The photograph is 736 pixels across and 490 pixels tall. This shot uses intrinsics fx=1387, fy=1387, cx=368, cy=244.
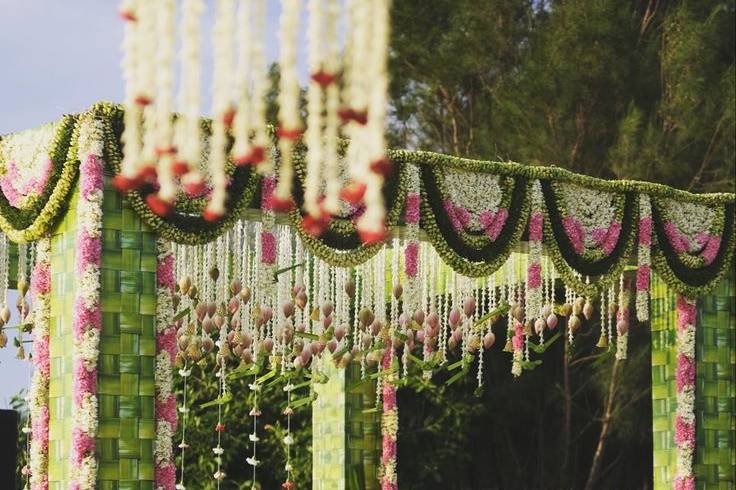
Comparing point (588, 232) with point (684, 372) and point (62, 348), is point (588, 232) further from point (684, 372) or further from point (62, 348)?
point (62, 348)

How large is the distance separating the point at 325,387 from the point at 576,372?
15.4ft

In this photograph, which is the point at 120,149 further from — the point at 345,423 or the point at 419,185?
the point at 345,423

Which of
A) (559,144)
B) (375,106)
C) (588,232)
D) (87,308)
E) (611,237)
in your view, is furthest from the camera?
(559,144)

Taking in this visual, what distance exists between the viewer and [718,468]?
10.5m

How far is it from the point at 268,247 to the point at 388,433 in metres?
3.29

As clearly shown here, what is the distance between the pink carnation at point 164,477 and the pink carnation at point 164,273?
1009 millimetres

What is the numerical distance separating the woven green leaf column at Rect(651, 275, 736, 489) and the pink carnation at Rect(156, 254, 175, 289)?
4355 mm

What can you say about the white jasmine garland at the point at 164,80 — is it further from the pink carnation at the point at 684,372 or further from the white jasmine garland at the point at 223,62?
the pink carnation at the point at 684,372

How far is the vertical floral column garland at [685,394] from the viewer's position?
10273mm

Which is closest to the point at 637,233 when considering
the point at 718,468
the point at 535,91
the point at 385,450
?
the point at 718,468

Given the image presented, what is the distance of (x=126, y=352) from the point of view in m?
7.63

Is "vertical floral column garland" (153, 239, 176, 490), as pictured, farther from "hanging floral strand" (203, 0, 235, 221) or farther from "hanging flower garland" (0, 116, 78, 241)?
"hanging floral strand" (203, 0, 235, 221)

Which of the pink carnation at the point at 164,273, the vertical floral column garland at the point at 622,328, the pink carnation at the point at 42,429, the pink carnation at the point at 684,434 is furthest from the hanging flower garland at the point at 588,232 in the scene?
the pink carnation at the point at 42,429

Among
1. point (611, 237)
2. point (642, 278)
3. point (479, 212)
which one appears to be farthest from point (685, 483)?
point (479, 212)
